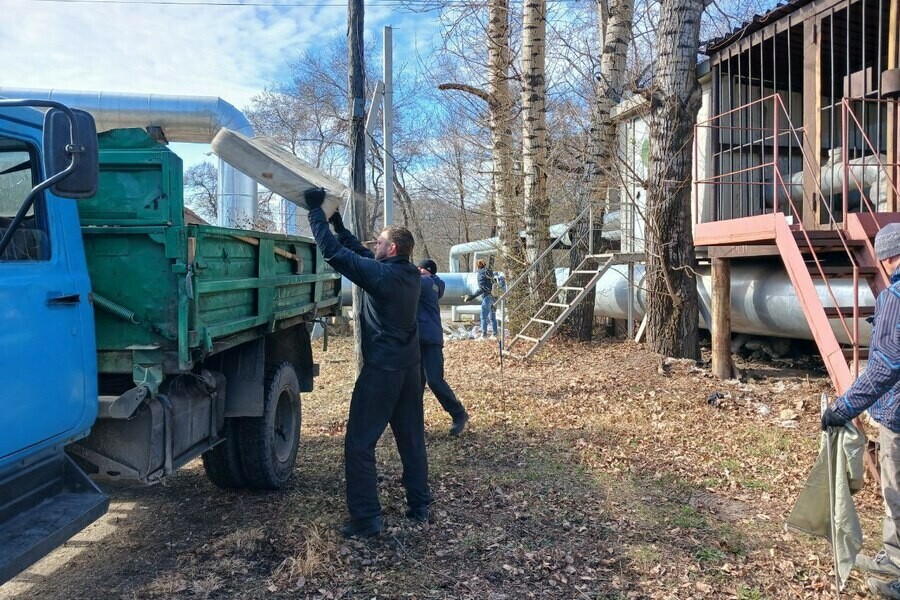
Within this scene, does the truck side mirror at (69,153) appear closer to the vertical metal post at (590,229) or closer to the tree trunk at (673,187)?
the tree trunk at (673,187)

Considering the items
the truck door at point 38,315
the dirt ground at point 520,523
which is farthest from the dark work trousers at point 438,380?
the truck door at point 38,315

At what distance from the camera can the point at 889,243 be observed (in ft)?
10.9

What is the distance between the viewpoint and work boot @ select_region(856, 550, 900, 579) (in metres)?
3.36

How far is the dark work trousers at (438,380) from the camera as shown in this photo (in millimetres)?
6176

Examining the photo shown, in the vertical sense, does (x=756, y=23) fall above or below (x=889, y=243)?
above

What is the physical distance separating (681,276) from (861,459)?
6181 mm

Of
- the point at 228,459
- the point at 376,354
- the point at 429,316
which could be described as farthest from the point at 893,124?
the point at 228,459

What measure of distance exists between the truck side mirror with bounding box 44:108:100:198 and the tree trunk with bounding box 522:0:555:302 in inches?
375

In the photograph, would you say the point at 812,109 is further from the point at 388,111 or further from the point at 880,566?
the point at 880,566

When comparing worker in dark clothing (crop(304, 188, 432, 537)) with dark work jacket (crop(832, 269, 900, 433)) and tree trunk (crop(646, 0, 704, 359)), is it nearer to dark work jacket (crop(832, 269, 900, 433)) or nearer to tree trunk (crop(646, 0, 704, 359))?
dark work jacket (crop(832, 269, 900, 433))

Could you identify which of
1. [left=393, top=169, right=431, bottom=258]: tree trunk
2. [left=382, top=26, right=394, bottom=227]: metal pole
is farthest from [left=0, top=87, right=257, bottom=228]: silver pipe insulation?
[left=393, top=169, right=431, bottom=258]: tree trunk

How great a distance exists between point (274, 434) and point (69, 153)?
2.73 metres

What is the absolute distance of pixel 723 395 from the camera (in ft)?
24.6

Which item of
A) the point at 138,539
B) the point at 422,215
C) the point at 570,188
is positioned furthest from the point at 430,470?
the point at 422,215
